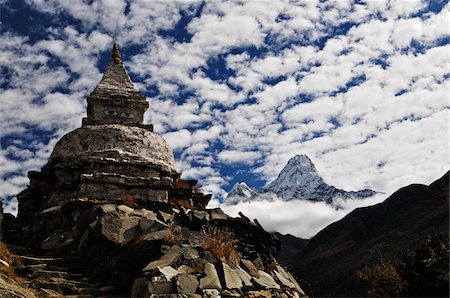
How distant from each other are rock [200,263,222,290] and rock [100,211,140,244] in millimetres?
2213

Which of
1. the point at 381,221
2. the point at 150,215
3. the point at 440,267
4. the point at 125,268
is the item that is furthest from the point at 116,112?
the point at 381,221

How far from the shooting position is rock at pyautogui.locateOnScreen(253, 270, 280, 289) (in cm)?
1241

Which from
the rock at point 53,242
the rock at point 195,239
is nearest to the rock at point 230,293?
the rock at point 195,239

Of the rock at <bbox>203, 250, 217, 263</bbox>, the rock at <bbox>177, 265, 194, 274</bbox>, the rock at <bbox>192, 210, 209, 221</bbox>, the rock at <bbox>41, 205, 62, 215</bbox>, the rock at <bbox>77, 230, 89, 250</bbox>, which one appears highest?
the rock at <bbox>41, 205, 62, 215</bbox>

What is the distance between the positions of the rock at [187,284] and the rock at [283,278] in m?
3.18

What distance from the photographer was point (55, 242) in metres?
13.6

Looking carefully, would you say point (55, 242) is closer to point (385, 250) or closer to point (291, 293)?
point (291, 293)

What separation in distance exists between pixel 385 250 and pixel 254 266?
42568mm

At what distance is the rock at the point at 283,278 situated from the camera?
531 inches

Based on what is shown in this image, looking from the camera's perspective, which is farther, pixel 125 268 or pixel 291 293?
pixel 291 293

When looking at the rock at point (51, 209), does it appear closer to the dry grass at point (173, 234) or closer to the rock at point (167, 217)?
the rock at point (167, 217)

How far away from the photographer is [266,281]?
12758 mm

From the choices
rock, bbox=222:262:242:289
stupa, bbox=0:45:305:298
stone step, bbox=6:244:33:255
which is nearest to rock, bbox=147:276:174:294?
stupa, bbox=0:45:305:298

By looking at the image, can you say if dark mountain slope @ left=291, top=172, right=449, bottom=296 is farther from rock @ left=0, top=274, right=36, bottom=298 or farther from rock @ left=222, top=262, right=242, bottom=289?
rock @ left=0, top=274, right=36, bottom=298
